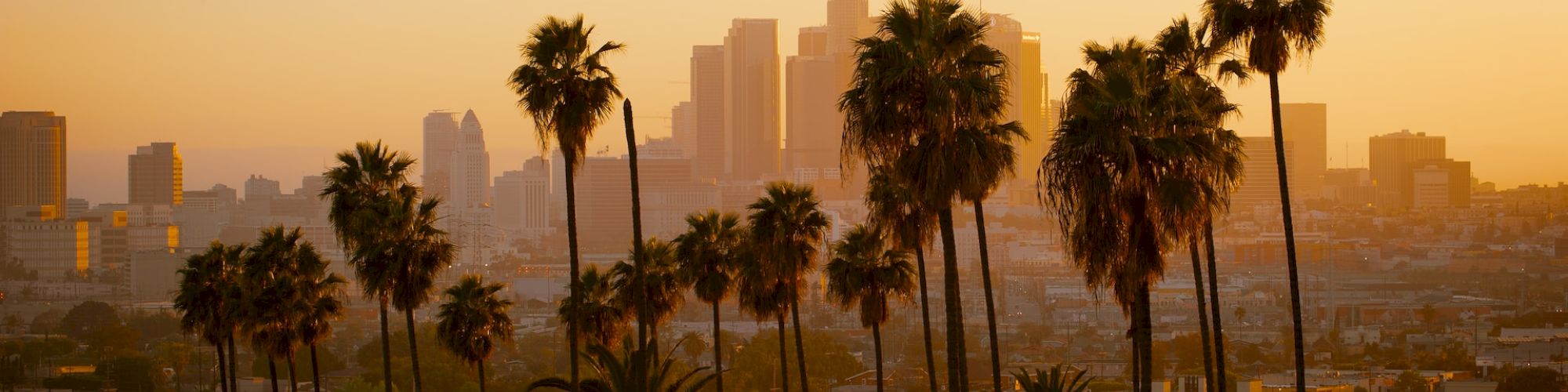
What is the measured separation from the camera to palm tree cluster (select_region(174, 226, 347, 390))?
33.3 meters

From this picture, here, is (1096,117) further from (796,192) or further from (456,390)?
(456,390)

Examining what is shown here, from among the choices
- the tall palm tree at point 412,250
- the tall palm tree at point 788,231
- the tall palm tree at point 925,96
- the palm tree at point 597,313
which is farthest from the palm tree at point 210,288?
the tall palm tree at point 925,96

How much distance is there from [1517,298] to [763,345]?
9690 cm

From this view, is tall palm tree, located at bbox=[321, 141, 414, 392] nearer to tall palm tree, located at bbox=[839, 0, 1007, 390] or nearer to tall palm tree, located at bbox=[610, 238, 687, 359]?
tall palm tree, located at bbox=[610, 238, 687, 359]

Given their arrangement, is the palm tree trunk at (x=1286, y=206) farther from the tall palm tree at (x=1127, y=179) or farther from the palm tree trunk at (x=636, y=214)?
the palm tree trunk at (x=636, y=214)

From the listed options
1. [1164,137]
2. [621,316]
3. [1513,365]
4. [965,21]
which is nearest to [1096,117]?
[1164,137]

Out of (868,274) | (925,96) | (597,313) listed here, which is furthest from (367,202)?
(925,96)

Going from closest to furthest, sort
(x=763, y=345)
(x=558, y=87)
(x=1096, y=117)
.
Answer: (x=1096, y=117)
(x=558, y=87)
(x=763, y=345)

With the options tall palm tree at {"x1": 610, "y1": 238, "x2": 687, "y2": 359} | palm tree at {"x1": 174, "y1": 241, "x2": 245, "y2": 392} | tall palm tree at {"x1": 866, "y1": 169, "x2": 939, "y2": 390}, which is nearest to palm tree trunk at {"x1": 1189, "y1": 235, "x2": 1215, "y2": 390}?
tall palm tree at {"x1": 866, "y1": 169, "x2": 939, "y2": 390}

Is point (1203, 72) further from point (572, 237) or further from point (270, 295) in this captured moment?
point (270, 295)

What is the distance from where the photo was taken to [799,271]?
31.5m

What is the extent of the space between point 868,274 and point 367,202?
30.0 ft

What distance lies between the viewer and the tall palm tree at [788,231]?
3089cm

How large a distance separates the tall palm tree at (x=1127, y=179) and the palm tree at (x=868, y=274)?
920 cm
